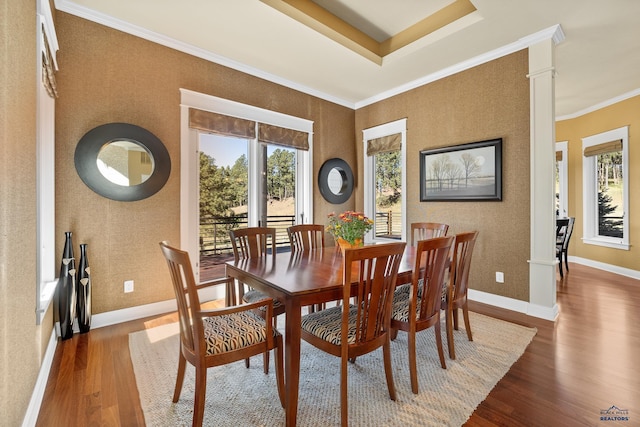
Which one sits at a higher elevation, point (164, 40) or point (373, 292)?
point (164, 40)

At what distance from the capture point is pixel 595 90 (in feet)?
14.6

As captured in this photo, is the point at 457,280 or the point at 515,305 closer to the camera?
the point at 457,280

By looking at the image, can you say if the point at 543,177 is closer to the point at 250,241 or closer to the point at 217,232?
the point at 250,241

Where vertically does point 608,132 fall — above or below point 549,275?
above

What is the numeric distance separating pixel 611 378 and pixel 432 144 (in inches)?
114

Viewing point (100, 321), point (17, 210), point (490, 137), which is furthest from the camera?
point (490, 137)

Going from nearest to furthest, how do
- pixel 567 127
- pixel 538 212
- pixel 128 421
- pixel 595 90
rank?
pixel 128 421 < pixel 538 212 < pixel 595 90 < pixel 567 127

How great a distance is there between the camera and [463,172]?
11.9 feet

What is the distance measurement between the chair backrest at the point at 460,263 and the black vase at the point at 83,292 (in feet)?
9.97

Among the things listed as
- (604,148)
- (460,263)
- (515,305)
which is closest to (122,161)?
(460,263)

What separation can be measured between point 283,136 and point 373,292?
9.98 ft

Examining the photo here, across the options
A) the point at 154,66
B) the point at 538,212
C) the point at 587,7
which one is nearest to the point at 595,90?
the point at 587,7

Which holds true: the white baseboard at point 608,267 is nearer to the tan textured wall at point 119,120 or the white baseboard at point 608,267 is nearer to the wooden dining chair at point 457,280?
the wooden dining chair at point 457,280

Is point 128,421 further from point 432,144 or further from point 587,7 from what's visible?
point 587,7
